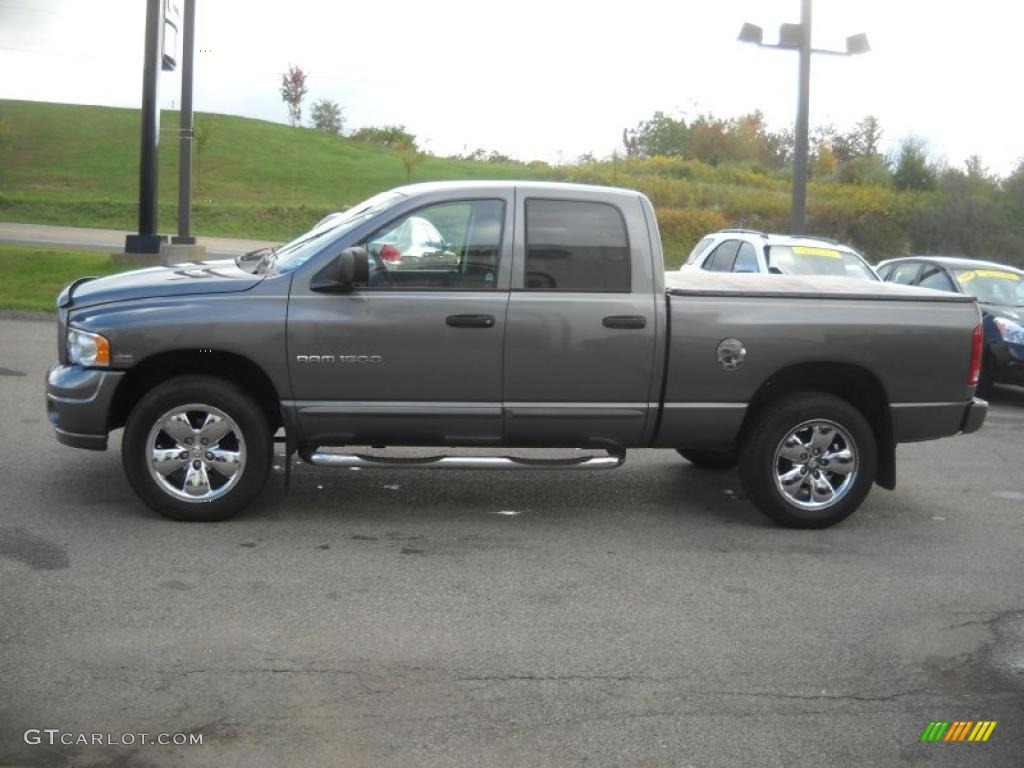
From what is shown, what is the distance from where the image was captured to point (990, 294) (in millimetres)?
13930

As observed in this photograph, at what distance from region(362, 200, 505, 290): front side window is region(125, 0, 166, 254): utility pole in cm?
1338

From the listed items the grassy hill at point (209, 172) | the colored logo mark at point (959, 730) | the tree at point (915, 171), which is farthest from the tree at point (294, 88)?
the colored logo mark at point (959, 730)

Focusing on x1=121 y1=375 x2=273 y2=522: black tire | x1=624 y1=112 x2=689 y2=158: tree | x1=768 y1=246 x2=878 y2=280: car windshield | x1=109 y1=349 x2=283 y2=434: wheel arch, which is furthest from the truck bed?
x1=624 y1=112 x2=689 y2=158: tree

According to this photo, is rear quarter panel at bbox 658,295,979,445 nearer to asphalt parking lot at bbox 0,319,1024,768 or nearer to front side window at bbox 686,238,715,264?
asphalt parking lot at bbox 0,319,1024,768

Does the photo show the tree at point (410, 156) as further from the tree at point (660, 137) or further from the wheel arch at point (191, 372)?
the wheel arch at point (191, 372)

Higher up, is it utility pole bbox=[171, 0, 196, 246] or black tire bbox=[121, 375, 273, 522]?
utility pole bbox=[171, 0, 196, 246]

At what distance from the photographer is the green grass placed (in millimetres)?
16375

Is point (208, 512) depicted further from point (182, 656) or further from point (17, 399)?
point (17, 399)

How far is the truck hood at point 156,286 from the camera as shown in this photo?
7035 millimetres

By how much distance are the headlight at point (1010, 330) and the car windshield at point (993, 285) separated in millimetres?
655

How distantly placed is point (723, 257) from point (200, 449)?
964 cm

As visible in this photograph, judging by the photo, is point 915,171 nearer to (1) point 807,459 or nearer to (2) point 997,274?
(2) point 997,274

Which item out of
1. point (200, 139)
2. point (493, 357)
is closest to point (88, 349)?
point (493, 357)

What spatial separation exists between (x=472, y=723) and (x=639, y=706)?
0.68 meters
